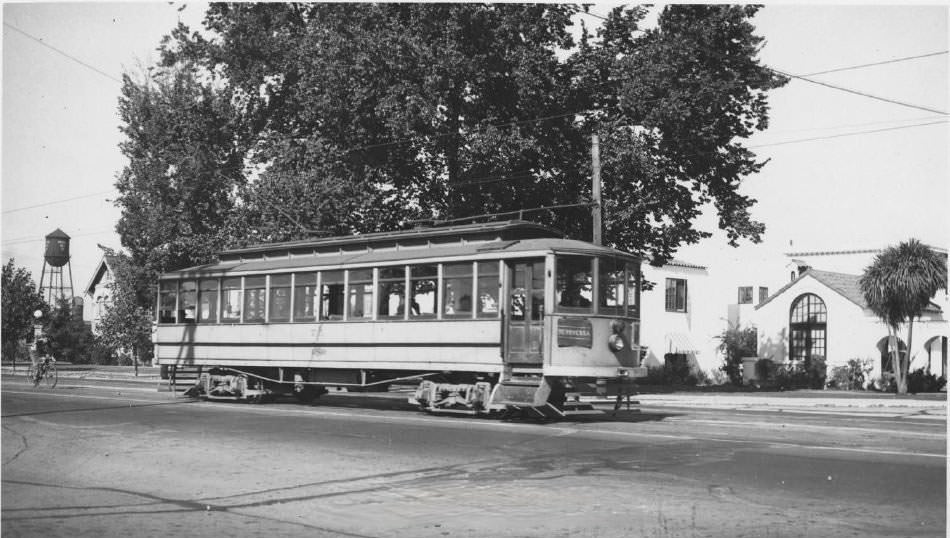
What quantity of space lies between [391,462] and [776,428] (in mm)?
7539

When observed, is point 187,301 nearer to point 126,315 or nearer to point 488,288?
point 488,288

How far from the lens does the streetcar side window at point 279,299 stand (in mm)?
20984

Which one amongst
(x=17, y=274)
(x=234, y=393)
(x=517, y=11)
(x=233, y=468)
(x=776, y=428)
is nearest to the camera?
(x=233, y=468)

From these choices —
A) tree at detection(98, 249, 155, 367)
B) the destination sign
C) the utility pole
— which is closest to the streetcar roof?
the destination sign

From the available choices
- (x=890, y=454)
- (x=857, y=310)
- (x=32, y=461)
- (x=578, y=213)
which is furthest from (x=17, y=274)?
(x=890, y=454)

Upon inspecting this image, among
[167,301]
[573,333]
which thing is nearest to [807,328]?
[573,333]

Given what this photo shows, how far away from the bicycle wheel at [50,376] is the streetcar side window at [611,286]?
61.6 feet

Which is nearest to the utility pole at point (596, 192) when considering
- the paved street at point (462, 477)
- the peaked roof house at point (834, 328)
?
the paved street at point (462, 477)

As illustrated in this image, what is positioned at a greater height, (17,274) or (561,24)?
(561,24)

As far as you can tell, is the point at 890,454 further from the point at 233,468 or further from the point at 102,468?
the point at 102,468

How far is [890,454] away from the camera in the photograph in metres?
11.7

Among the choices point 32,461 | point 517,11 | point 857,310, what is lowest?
point 32,461

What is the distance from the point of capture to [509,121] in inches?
1171

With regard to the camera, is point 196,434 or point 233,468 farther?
point 196,434
